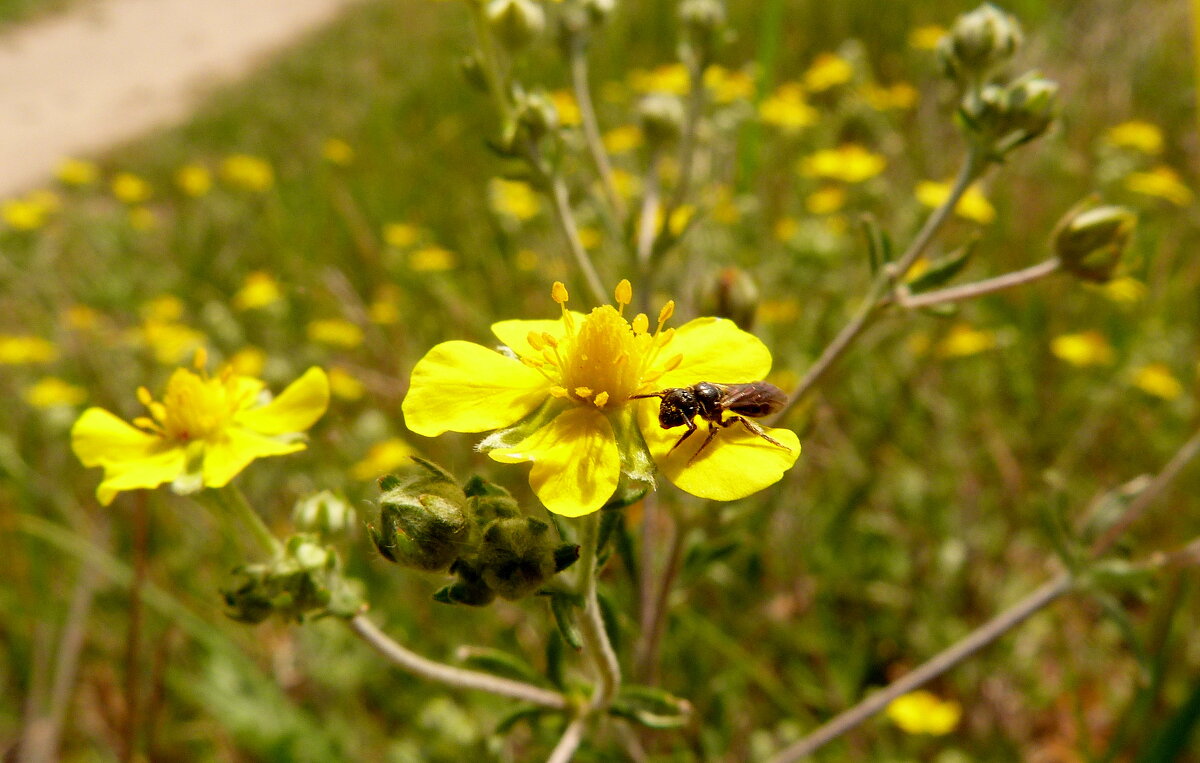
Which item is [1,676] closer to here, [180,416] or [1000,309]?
[180,416]

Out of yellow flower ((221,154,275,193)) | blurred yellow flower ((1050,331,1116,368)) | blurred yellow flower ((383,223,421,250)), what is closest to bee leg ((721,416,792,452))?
blurred yellow flower ((1050,331,1116,368))

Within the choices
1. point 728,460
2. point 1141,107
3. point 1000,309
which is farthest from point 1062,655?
point 1141,107

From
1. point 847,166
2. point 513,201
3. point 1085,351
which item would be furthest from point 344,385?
point 1085,351

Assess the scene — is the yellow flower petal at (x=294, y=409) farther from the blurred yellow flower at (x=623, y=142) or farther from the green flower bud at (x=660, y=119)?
the blurred yellow flower at (x=623, y=142)

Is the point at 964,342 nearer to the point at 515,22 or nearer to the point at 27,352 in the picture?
the point at 515,22

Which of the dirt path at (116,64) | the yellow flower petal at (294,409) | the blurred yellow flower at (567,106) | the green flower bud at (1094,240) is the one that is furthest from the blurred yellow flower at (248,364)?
the dirt path at (116,64)

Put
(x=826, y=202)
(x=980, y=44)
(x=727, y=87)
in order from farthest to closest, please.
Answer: (x=727, y=87)
(x=826, y=202)
(x=980, y=44)
